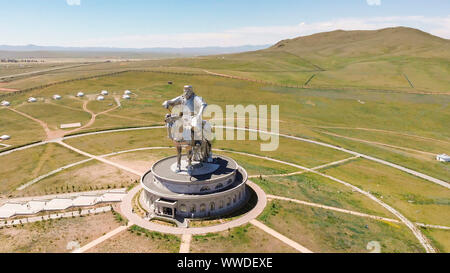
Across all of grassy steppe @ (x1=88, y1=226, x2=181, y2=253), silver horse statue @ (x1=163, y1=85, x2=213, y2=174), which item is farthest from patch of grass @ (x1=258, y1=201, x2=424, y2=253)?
silver horse statue @ (x1=163, y1=85, x2=213, y2=174)

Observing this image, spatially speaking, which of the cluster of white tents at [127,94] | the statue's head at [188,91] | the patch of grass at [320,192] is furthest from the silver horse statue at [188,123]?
the cluster of white tents at [127,94]

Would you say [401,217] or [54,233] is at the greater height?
[54,233]

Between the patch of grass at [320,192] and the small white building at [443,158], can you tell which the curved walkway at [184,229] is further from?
the small white building at [443,158]

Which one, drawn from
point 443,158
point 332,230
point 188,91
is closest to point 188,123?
point 188,91

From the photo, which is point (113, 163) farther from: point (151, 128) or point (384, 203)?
point (384, 203)

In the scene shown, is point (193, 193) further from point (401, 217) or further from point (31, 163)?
point (31, 163)

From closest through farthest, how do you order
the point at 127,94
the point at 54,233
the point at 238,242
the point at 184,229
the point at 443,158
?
the point at 238,242 → the point at 54,233 → the point at 184,229 → the point at 443,158 → the point at 127,94

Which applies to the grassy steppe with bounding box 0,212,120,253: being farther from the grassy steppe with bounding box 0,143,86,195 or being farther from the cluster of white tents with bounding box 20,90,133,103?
the cluster of white tents with bounding box 20,90,133,103

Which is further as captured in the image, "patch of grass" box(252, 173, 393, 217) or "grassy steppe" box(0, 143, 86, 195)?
"grassy steppe" box(0, 143, 86, 195)

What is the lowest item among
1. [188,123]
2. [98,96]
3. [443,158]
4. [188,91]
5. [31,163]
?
[443,158]

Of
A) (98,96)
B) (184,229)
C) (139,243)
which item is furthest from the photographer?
(98,96)
